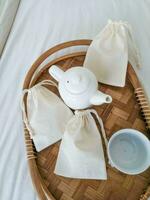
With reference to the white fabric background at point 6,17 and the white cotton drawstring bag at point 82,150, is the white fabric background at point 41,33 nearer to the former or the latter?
the white fabric background at point 6,17

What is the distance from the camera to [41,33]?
813 mm

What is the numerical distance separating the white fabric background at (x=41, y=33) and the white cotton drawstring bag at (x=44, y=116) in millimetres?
116

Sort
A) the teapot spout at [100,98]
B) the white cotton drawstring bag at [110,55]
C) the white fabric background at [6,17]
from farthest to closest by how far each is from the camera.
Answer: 1. the white fabric background at [6,17]
2. the white cotton drawstring bag at [110,55]
3. the teapot spout at [100,98]

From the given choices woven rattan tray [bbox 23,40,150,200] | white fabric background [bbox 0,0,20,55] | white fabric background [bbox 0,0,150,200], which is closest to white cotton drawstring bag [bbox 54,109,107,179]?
woven rattan tray [bbox 23,40,150,200]

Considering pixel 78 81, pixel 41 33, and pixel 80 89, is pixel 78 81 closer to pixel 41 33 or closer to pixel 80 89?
pixel 80 89

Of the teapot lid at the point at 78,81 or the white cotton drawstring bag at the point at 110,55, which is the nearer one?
the teapot lid at the point at 78,81

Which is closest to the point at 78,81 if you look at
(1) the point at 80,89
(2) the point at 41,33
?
(1) the point at 80,89

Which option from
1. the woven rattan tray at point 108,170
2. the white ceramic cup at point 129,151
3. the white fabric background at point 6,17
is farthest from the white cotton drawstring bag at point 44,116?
the white fabric background at point 6,17

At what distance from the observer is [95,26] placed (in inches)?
32.1

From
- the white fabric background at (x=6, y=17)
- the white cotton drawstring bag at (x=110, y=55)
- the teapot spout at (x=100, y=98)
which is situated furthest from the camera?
the white fabric background at (x=6, y=17)

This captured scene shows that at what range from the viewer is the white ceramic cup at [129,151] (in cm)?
50

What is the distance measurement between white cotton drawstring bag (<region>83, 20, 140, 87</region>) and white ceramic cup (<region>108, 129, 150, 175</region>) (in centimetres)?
14

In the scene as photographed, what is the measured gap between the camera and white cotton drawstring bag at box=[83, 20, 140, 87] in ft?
2.00

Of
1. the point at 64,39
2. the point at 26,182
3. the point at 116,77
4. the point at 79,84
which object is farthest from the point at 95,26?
the point at 26,182
